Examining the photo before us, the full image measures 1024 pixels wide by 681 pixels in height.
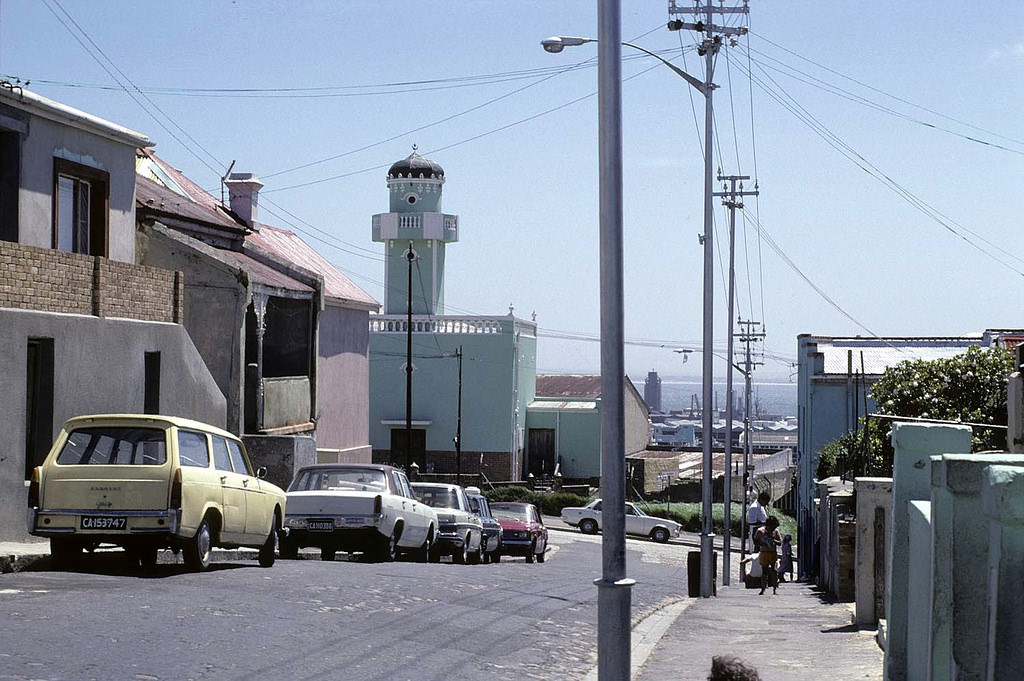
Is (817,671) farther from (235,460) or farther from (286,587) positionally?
(235,460)

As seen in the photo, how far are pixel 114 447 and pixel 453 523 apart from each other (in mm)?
10828

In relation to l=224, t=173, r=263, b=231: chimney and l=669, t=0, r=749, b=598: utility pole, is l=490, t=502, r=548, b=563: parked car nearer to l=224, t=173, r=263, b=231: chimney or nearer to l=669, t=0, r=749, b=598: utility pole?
l=669, t=0, r=749, b=598: utility pole

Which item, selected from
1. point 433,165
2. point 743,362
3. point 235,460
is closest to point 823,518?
point 235,460

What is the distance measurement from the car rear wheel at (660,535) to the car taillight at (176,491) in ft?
130

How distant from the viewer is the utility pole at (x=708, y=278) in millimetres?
26600

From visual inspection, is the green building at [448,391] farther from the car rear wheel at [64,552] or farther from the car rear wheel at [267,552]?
the car rear wheel at [64,552]

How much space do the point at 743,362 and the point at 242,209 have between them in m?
47.9

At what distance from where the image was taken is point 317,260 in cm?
4459

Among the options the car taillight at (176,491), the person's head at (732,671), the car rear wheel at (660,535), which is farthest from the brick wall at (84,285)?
the car rear wheel at (660,535)

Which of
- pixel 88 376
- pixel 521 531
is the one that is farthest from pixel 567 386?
pixel 88 376

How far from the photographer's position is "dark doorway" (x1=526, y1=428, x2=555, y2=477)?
70438mm

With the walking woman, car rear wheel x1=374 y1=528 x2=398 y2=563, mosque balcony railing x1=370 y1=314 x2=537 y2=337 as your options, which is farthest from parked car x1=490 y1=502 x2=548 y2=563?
mosque balcony railing x1=370 y1=314 x2=537 y2=337

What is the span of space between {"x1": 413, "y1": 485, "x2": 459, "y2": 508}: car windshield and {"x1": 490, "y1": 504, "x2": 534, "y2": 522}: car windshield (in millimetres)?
7971

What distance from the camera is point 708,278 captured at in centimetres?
2991
